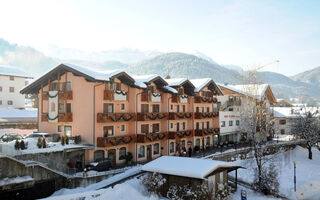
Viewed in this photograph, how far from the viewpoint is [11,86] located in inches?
2255

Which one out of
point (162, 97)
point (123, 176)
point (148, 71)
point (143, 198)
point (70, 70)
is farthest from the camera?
point (148, 71)

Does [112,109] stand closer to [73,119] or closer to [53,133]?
[73,119]

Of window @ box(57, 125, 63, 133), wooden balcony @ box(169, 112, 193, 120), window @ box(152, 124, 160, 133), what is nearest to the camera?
window @ box(57, 125, 63, 133)

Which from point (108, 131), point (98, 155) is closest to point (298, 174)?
point (108, 131)

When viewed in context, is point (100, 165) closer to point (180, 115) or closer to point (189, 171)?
point (189, 171)

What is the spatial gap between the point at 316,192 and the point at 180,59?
505ft

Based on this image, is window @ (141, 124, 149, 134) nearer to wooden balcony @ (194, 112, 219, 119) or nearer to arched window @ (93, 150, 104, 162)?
arched window @ (93, 150, 104, 162)

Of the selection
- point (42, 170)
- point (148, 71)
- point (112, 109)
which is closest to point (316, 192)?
point (112, 109)

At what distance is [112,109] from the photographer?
3534cm

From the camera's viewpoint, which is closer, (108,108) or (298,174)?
(108,108)

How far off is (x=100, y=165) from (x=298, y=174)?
28.7 m

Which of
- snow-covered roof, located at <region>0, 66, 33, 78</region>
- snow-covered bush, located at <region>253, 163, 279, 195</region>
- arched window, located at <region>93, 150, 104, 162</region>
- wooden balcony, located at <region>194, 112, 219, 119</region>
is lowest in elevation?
snow-covered bush, located at <region>253, 163, 279, 195</region>

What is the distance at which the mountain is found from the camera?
6423 inches

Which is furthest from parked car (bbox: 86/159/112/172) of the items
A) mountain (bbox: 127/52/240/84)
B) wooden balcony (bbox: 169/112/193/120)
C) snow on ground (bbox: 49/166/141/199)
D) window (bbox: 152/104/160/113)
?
mountain (bbox: 127/52/240/84)
